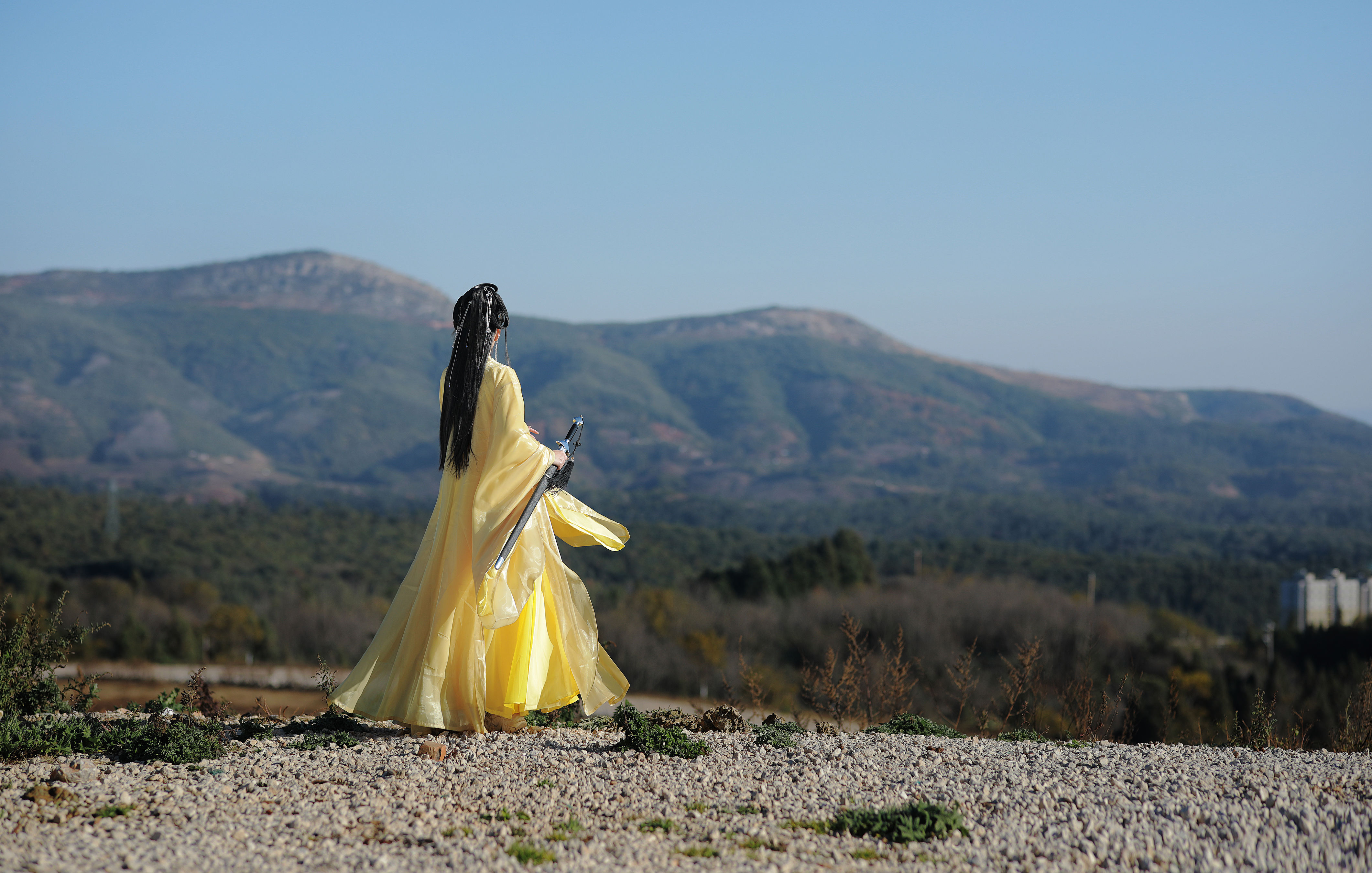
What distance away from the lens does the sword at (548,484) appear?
571 centimetres

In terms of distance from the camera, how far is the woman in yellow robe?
5727 millimetres

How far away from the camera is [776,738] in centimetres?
596

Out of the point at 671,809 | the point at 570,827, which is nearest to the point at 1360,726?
the point at 671,809

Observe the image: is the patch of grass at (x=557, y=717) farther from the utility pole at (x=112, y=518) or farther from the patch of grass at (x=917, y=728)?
the utility pole at (x=112, y=518)

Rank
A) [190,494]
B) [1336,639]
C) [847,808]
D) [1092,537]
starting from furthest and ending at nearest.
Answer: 1. [190,494]
2. [1092,537]
3. [1336,639]
4. [847,808]

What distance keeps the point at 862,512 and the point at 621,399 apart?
243 ft

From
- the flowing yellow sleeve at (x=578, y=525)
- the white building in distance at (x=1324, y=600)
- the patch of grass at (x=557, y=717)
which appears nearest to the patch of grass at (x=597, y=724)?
the patch of grass at (x=557, y=717)

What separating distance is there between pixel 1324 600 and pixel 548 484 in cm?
5263

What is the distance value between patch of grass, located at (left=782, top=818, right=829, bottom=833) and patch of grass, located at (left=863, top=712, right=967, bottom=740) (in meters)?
2.32

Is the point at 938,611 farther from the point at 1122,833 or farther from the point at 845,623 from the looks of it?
the point at 1122,833

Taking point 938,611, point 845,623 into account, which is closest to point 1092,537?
point 938,611

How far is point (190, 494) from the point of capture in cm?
11219

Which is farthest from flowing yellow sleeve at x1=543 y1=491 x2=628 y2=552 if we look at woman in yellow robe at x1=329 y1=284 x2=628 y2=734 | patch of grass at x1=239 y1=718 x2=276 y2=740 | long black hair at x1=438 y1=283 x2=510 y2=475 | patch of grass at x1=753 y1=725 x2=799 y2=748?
patch of grass at x1=239 y1=718 x2=276 y2=740

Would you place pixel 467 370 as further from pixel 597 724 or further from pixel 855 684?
pixel 855 684
